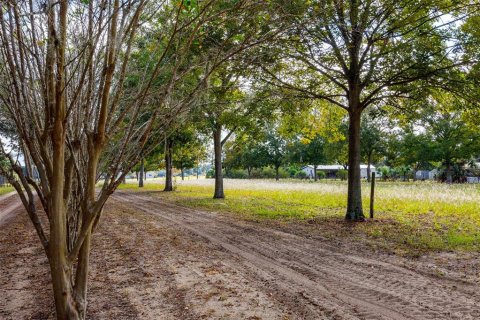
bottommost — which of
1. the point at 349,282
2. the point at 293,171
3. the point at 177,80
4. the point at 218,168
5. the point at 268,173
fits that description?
the point at 349,282

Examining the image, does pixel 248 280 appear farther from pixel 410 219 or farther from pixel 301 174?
pixel 301 174

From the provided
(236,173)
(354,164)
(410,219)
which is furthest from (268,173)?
(410,219)

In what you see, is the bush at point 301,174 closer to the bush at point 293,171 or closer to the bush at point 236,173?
the bush at point 293,171

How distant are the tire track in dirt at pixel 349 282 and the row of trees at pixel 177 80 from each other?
2901 mm

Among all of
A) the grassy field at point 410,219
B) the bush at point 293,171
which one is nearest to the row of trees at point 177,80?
the grassy field at point 410,219

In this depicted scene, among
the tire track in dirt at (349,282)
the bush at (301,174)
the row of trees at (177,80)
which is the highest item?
the row of trees at (177,80)

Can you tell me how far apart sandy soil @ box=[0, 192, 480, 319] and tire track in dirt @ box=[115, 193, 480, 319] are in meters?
0.01

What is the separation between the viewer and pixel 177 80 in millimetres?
3527

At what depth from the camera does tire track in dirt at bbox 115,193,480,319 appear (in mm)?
4570

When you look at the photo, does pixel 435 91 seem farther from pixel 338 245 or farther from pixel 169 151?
pixel 169 151

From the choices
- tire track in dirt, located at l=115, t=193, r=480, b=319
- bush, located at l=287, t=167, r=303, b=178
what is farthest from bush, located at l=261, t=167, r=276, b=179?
tire track in dirt, located at l=115, t=193, r=480, b=319

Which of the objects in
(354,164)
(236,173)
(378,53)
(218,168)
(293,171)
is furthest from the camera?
(236,173)

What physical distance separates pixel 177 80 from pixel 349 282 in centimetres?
410

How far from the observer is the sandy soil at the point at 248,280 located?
455cm
